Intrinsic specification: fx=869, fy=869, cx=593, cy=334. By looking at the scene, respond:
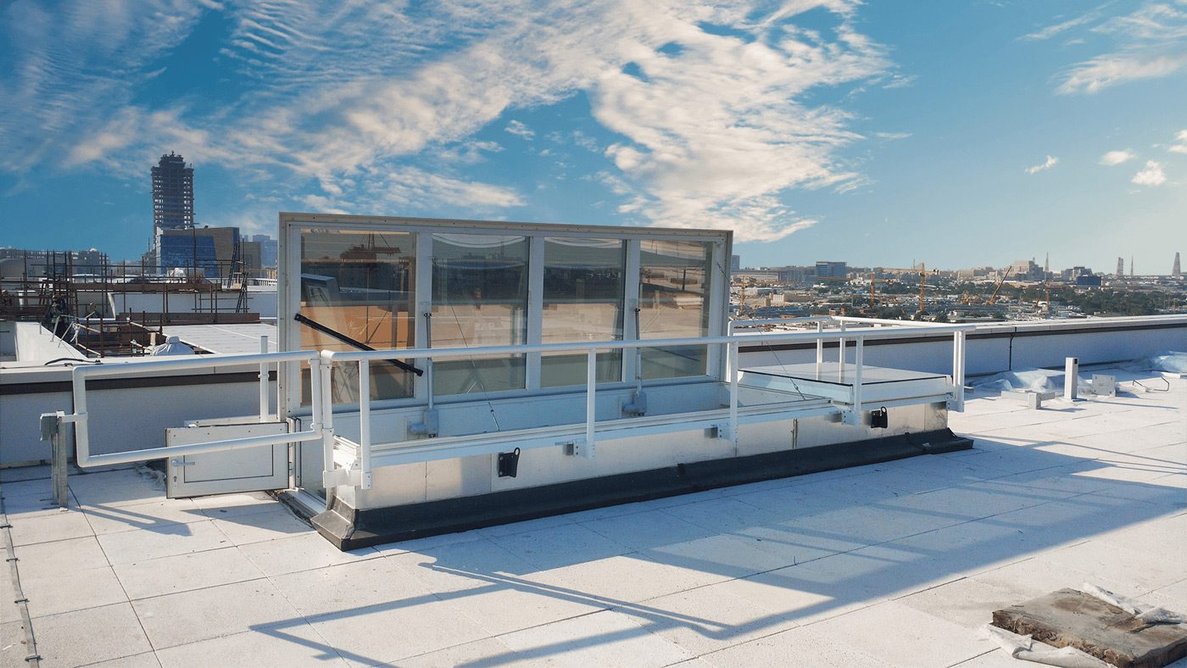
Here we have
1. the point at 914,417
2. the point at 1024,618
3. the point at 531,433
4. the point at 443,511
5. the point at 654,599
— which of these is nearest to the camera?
the point at 1024,618

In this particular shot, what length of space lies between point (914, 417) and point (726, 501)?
3106 mm

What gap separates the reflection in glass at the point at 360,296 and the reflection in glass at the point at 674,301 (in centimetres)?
229

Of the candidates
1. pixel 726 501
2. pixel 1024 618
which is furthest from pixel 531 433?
pixel 1024 618

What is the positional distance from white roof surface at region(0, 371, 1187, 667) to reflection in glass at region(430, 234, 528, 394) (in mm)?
1697

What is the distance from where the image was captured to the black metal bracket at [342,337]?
680cm

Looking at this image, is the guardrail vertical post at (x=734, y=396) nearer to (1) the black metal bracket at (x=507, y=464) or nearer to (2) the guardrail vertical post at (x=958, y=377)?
(1) the black metal bracket at (x=507, y=464)

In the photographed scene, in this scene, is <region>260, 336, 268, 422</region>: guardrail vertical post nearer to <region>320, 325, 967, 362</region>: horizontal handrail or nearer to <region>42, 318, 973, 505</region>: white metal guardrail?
<region>42, 318, 973, 505</region>: white metal guardrail

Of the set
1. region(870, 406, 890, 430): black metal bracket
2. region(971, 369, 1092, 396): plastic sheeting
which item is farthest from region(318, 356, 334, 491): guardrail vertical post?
region(971, 369, 1092, 396): plastic sheeting

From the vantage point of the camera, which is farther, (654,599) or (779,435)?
(779,435)

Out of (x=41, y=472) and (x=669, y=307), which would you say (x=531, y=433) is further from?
(x=41, y=472)

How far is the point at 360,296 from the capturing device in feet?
22.9

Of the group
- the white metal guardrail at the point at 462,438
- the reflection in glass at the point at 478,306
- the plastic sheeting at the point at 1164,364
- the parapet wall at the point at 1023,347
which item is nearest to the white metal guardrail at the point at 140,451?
the white metal guardrail at the point at 462,438

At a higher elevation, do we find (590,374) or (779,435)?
(590,374)

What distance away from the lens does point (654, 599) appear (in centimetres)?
483
